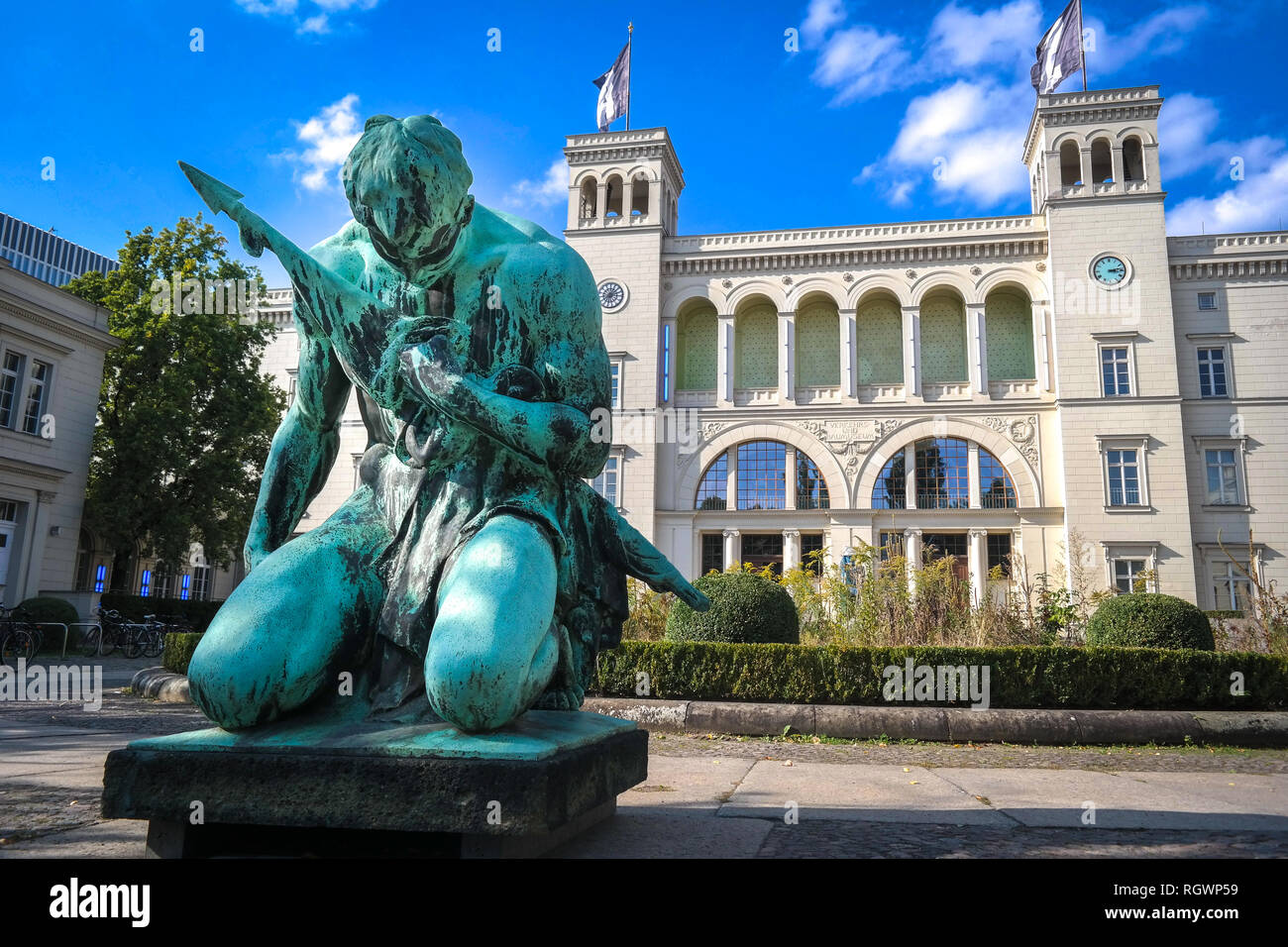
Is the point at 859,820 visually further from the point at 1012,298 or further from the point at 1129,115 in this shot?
the point at 1129,115

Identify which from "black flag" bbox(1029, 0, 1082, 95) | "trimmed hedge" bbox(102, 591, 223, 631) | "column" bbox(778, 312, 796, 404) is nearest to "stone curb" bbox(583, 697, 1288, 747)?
"trimmed hedge" bbox(102, 591, 223, 631)

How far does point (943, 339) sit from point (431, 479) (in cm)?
3327

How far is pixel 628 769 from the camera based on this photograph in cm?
240

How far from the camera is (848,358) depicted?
3209 centimetres

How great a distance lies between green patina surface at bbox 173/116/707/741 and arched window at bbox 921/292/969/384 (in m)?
31.8

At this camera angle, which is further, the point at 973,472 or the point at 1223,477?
the point at 973,472

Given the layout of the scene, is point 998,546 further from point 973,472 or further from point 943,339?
point 943,339

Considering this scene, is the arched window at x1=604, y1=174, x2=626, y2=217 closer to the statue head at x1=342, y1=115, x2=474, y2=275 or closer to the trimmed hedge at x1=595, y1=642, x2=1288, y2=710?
the trimmed hedge at x1=595, y1=642, x2=1288, y2=710

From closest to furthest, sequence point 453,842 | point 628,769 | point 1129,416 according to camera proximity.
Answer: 1. point 453,842
2. point 628,769
3. point 1129,416

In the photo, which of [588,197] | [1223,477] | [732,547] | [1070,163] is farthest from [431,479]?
[1070,163]

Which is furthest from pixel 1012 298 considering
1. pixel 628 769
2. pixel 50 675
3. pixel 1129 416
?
pixel 628 769

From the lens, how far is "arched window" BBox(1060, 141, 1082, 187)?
104 ft

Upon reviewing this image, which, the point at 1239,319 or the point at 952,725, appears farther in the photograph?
the point at 1239,319

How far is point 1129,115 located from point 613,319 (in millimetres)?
20395
